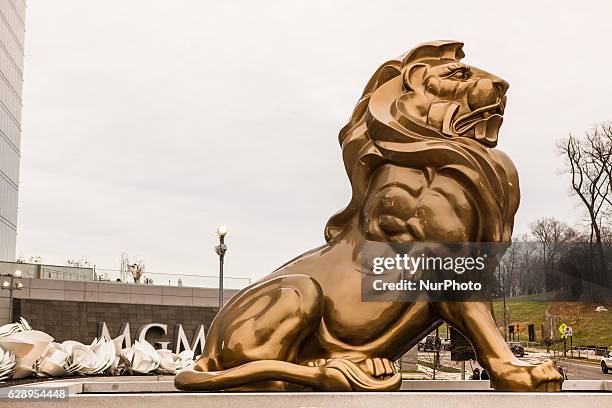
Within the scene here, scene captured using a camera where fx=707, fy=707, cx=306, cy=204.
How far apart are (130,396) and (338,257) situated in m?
1.42

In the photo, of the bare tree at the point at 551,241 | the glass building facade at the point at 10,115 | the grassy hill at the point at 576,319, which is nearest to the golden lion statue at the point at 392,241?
the bare tree at the point at 551,241

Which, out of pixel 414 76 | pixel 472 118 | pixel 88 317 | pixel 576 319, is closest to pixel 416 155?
pixel 472 118

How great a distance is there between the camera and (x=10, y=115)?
43.1 m

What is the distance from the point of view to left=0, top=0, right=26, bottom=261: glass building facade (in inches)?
1633

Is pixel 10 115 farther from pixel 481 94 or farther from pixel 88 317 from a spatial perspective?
pixel 481 94

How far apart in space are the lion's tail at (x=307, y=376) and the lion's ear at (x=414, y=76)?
172 cm

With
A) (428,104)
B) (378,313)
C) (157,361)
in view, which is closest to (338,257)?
(378,313)

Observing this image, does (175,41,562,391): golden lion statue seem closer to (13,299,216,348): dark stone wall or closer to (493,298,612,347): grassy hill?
(13,299,216,348): dark stone wall

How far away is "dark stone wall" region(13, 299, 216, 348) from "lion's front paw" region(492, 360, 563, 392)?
22965 millimetres

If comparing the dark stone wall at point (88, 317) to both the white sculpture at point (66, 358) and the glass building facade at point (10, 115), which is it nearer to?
the white sculpture at point (66, 358)

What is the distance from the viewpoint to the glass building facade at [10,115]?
136 ft

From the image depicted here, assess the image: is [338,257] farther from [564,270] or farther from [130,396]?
[564,270]

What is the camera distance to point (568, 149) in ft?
105

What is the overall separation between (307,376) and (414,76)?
6.37 ft
